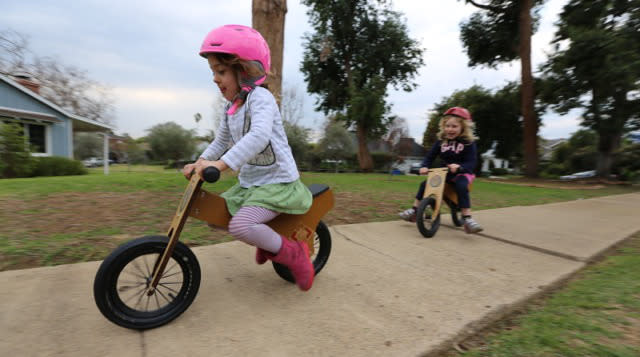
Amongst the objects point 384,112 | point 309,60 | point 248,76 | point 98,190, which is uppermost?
point 309,60

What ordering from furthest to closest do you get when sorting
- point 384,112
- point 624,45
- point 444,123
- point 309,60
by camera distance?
point 309,60 → point 384,112 → point 624,45 → point 444,123

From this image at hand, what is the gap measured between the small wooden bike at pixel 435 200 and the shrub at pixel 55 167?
1630 cm

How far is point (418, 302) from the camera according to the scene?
2.10m

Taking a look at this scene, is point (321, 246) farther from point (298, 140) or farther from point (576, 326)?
point (298, 140)

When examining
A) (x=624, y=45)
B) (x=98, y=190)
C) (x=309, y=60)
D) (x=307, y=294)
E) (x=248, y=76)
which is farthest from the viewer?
(x=309, y=60)

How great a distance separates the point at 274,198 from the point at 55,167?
17326 mm

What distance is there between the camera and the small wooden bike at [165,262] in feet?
5.32

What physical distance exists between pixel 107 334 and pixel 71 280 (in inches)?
33.3

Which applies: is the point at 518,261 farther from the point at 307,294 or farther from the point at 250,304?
the point at 250,304

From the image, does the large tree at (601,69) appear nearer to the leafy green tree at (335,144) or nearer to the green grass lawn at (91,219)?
the green grass lawn at (91,219)

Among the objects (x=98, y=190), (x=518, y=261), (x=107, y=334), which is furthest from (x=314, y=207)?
(x=98, y=190)

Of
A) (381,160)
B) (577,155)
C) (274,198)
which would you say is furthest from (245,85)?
(577,155)

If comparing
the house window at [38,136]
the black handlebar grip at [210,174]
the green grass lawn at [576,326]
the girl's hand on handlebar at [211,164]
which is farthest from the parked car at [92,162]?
the green grass lawn at [576,326]

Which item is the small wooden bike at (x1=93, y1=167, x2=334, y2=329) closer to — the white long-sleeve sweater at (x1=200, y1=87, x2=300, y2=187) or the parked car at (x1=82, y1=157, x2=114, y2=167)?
the white long-sleeve sweater at (x1=200, y1=87, x2=300, y2=187)
